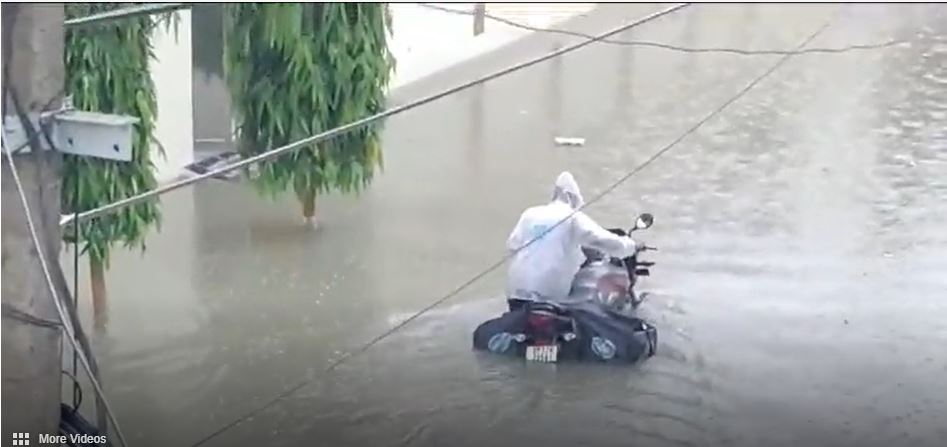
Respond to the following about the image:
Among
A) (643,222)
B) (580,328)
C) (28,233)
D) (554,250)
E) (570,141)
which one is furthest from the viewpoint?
(570,141)

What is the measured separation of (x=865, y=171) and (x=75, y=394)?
18.6ft

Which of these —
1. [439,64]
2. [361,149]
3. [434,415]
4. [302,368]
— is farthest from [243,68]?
[439,64]

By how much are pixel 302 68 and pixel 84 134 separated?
270 cm

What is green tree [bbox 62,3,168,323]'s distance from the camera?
4.02 meters

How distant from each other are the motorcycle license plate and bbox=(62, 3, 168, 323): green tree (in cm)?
135

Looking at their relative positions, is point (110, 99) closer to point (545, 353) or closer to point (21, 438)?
point (545, 353)

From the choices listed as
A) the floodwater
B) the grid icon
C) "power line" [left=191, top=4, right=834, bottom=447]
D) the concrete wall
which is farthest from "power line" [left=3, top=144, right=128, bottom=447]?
the concrete wall

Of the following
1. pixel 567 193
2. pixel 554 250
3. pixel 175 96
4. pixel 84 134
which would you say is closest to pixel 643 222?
pixel 567 193

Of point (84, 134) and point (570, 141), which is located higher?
point (84, 134)

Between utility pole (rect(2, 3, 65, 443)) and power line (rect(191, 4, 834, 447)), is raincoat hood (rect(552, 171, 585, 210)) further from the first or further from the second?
utility pole (rect(2, 3, 65, 443))

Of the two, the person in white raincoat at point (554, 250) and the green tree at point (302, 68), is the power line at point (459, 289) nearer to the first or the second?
the person in white raincoat at point (554, 250)

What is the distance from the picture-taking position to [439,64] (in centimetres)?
878

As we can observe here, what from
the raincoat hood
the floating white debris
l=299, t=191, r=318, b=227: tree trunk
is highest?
the raincoat hood

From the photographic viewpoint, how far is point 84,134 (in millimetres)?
2336
